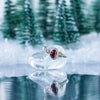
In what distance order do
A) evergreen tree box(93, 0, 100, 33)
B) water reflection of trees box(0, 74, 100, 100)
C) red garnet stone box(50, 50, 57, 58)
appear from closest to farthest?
water reflection of trees box(0, 74, 100, 100) < red garnet stone box(50, 50, 57, 58) < evergreen tree box(93, 0, 100, 33)

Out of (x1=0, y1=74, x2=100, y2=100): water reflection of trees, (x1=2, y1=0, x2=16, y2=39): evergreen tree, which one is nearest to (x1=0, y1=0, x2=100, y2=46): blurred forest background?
(x1=2, y1=0, x2=16, y2=39): evergreen tree

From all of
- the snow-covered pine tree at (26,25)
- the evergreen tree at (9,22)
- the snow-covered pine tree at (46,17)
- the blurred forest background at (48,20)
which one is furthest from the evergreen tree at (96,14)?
the evergreen tree at (9,22)

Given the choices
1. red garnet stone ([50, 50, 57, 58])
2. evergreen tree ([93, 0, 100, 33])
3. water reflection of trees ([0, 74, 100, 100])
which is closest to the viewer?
water reflection of trees ([0, 74, 100, 100])

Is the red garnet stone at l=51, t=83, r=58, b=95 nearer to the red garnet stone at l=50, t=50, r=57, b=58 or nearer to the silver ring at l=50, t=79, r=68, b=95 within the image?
the silver ring at l=50, t=79, r=68, b=95

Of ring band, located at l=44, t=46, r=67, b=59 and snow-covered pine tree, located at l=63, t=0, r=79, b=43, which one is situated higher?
snow-covered pine tree, located at l=63, t=0, r=79, b=43

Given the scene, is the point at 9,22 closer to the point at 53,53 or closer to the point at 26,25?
the point at 26,25

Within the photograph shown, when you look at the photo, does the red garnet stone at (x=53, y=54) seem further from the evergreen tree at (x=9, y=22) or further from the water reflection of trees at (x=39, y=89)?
the evergreen tree at (x=9, y=22)

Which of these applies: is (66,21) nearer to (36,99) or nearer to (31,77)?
(31,77)
